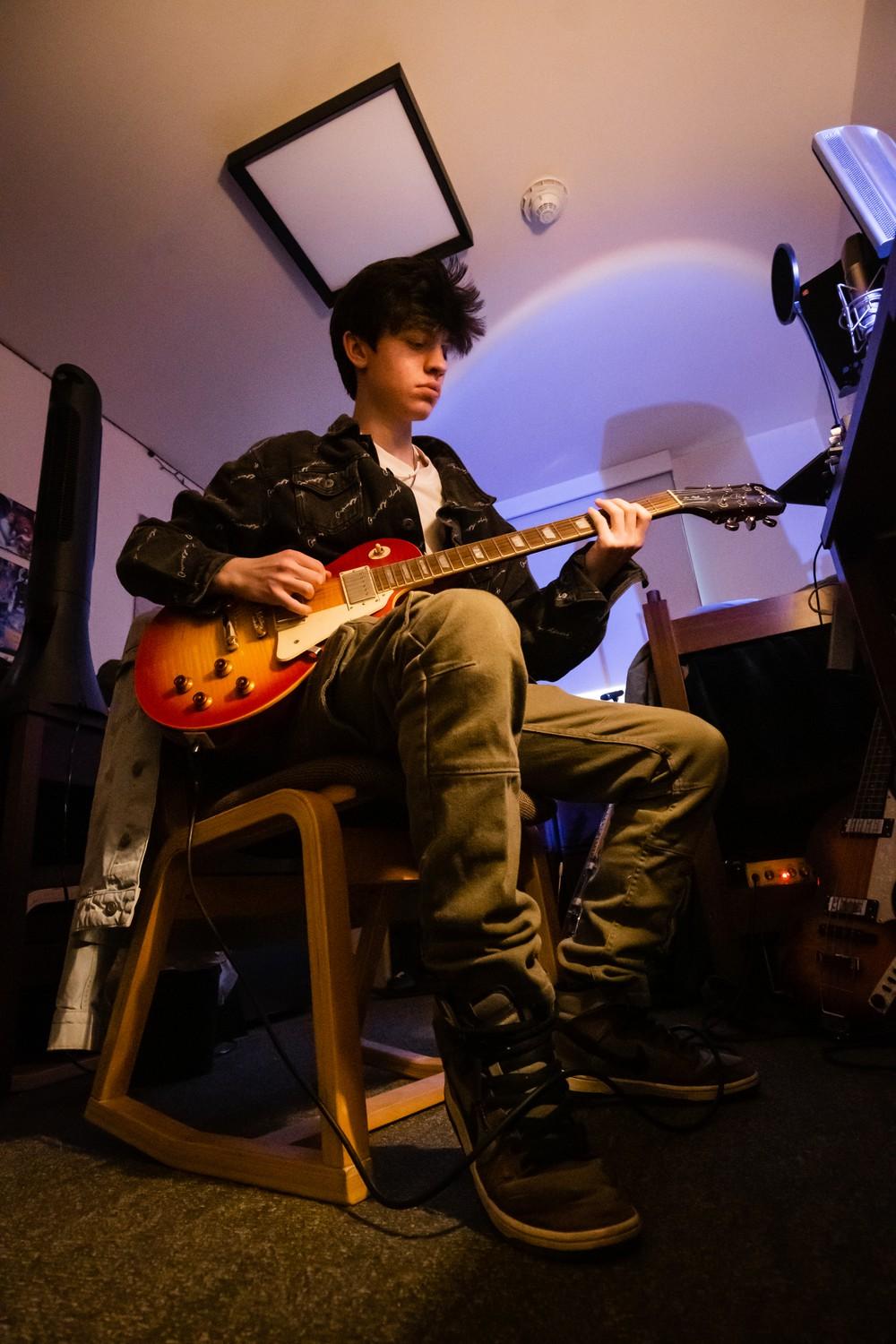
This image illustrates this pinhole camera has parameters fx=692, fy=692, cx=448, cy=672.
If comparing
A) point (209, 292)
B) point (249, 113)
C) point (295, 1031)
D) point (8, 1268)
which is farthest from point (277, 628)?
point (209, 292)

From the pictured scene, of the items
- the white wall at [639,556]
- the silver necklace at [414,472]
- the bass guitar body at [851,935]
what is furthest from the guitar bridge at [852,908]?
the white wall at [639,556]

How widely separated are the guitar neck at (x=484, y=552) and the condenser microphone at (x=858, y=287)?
518 millimetres

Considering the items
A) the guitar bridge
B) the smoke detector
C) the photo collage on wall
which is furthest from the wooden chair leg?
the smoke detector

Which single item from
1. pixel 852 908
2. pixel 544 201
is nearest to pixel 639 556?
pixel 544 201

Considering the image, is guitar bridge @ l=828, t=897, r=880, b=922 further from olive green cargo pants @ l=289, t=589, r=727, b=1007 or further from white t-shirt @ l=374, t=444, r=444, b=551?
white t-shirt @ l=374, t=444, r=444, b=551

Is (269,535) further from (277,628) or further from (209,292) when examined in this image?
(209,292)

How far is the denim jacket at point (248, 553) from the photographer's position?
33.3 inches

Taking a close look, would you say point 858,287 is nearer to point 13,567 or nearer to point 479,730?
point 479,730

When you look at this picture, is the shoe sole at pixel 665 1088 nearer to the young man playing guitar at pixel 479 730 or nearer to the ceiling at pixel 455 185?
the young man playing guitar at pixel 479 730

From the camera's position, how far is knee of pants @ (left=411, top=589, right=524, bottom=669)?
670 mm

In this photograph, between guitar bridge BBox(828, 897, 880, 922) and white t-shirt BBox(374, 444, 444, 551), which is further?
white t-shirt BBox(374, 444, 444, 551)

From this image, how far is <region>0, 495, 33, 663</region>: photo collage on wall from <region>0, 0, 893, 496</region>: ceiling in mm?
664

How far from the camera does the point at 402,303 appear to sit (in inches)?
51.2

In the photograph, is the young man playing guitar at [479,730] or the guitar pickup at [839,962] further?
the guitar pickup at [839,962]
